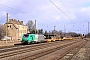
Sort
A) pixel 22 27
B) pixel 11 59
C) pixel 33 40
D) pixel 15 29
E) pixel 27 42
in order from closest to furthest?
1. pixel 11 59
2. pixel 27 42
3. pixel 33 40
4. pixel 15 29
5. pixel 22 27

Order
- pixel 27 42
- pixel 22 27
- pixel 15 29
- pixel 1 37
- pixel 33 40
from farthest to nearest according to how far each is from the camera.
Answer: pixel 22 27 < pixel 15 29 < pixel 1 37 < pixel 33 40 < pixel 27 42

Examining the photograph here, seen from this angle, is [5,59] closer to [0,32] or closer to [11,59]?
[11,59]

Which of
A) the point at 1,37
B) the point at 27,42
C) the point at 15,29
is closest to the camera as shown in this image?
the point at 27,42

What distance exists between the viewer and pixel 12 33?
387 ft

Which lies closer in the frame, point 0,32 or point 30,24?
point 0,32

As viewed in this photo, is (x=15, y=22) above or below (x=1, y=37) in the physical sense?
above

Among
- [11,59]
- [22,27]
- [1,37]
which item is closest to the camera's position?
[11,59]

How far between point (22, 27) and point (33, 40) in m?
69.9

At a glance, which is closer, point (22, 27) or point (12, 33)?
point (12, 33)

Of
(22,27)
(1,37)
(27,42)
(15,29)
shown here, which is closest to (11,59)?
(27,42)

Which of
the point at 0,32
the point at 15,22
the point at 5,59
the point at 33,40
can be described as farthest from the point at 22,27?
the point at 5,59

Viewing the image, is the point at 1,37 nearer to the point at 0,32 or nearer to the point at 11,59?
the point at 0,32

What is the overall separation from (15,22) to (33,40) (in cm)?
6728

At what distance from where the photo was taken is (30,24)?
16275cm
